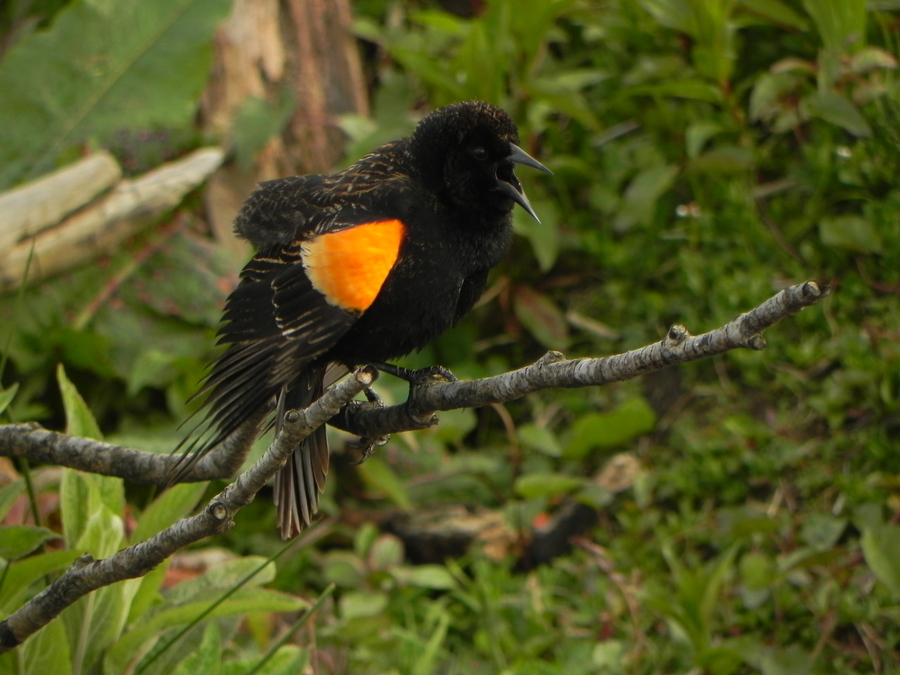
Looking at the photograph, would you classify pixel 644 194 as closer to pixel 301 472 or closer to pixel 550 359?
pixel 301 472

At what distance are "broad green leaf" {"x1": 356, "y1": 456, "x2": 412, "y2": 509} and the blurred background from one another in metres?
0.02

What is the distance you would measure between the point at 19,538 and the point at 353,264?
3.30ft

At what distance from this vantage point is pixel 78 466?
7.70 feet

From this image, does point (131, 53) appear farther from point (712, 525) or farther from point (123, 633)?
point (712, 525)

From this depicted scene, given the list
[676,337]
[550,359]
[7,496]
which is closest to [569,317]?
[550,359]

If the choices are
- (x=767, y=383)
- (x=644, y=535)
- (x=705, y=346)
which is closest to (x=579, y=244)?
(x=767, y=383)

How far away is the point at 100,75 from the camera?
467cm

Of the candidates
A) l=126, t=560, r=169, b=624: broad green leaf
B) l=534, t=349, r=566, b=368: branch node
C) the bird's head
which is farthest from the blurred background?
l=534, t=349, r=566, b=368: branch node

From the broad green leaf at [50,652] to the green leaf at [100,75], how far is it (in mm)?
2944

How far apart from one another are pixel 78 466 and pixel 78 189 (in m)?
2.21

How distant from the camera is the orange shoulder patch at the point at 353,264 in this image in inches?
88.4

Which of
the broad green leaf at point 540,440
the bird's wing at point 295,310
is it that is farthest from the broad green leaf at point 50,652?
the broad green leaf at point 540,440

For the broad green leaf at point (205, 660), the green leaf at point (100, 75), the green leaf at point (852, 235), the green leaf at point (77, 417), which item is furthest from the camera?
the green leaf at point (100, 75)

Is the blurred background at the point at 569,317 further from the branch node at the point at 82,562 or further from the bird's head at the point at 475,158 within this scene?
the bird's head at the point at 475,158
